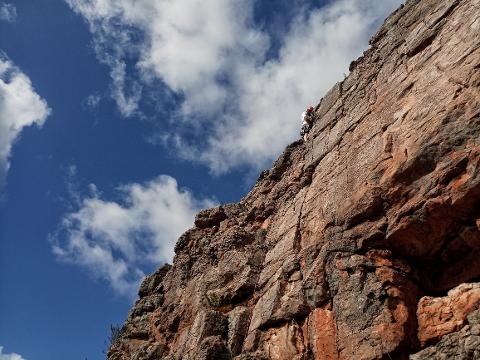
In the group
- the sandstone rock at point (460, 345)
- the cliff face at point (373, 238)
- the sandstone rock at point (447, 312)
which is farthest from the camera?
the cliff face at point (373, 238)

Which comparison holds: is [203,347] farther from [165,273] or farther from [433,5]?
[433,5]

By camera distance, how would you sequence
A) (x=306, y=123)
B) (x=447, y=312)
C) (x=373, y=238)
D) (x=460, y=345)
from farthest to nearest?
(x=306, y=123), (x=373, y=238), (x=447, y=312), (x=460, y=345)

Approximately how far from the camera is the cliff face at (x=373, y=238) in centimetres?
1449

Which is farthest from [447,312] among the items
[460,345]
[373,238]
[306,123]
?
[306,123]

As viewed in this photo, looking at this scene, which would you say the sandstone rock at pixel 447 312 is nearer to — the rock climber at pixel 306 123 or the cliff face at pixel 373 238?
the cliff face at pixel 373 238

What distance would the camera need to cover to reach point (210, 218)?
30016mm

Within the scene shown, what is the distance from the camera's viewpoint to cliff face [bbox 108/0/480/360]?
14492 mm

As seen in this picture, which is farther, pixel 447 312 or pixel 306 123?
pixel 306 123

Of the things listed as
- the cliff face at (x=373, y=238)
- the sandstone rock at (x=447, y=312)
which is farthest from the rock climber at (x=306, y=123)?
the sandstone rock at (x=447, y=312)

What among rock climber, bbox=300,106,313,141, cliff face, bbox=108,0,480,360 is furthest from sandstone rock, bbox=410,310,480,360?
rock climber, bbox=300,106,313,141

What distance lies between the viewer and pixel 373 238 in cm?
1644

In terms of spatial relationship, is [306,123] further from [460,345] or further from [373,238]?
[460,345]

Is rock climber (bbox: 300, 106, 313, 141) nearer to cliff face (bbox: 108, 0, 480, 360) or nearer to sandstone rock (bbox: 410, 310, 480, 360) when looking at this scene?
cliff face (bbox: 108, 0, 480, 360)

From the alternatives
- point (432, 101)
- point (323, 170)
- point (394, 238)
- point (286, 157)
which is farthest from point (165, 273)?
point (432, 101)
